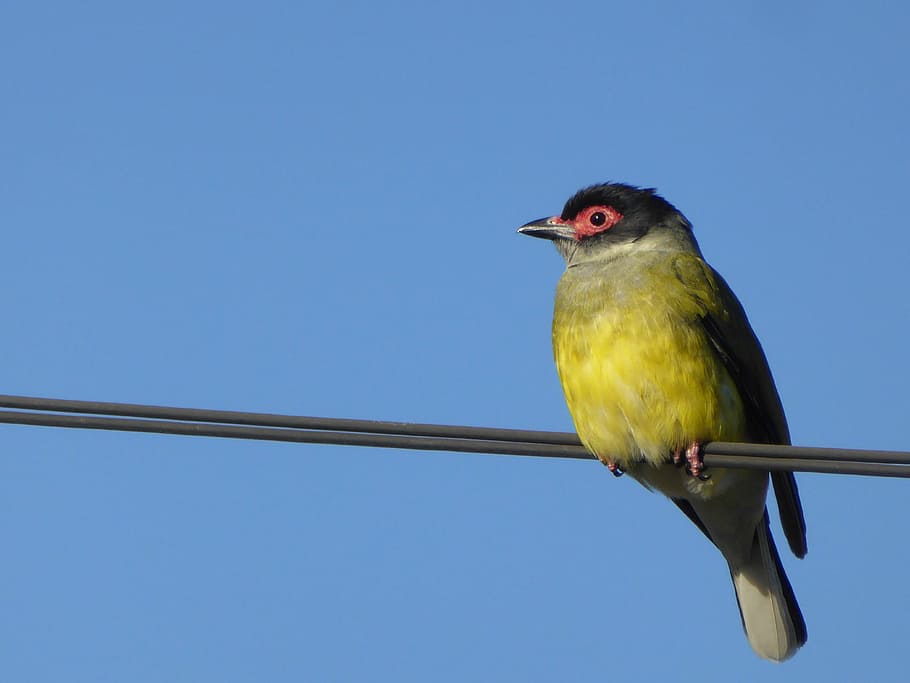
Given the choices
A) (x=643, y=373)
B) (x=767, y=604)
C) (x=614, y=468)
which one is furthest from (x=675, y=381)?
(x=767, y=604)

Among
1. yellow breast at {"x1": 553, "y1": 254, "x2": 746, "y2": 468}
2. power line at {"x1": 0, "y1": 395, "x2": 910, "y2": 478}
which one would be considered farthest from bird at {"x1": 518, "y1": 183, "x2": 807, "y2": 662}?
power line at {"x1": 0, "y1": 395, "x2": 910, "y2": 478}

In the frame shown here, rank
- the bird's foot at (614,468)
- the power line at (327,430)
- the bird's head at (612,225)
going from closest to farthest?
the power line at (327,430), the bird's foot at (614,468), the bird's head at (612,225)

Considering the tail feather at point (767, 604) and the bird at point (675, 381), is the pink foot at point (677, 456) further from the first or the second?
the tail feather at point (767, 604)

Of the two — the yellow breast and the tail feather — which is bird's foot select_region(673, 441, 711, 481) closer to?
the yellow breast

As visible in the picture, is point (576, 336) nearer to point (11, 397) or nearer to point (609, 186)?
point (609, 186)

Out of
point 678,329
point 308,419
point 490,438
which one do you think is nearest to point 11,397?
point 308,419

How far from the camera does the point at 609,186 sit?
8.57 metres

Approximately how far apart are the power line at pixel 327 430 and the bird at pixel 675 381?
4.65 feet

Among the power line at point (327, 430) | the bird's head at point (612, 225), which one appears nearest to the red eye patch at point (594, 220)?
the bird's head at point (612, 225)

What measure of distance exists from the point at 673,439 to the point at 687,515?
1531 mm

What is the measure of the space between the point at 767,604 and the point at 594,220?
2675 millimetres

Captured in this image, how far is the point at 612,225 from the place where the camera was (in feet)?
27.2

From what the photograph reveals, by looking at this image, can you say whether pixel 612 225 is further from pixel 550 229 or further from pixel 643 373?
pixel 643 373

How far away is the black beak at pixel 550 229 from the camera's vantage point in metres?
8.48
